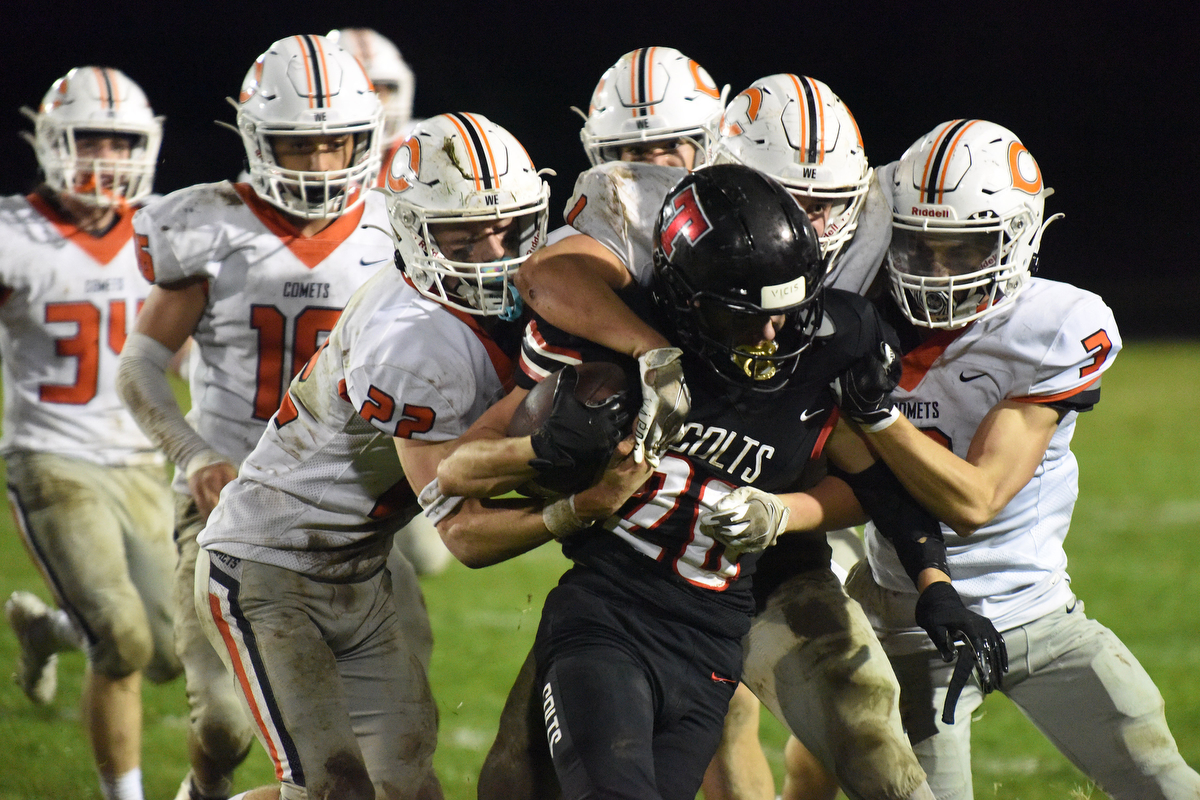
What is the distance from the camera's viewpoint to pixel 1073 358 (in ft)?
8.63

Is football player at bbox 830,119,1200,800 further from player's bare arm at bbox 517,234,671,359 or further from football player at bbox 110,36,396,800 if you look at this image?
football player at bbox 110,36,396,800

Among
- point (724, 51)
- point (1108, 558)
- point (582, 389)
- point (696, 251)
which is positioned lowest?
point (1108, 558)

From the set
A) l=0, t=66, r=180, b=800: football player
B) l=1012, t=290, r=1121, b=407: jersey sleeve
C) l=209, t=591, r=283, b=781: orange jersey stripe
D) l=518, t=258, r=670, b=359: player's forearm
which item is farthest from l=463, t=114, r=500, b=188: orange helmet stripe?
l=0, t=66, r=180, b=800: football player

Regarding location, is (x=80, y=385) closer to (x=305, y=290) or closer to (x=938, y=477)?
(x=305, y=290)

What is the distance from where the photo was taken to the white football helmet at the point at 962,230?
8.75 feet

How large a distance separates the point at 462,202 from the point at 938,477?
1100mm

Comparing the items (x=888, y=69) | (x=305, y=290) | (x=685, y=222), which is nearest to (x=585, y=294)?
(x=685, y=222)

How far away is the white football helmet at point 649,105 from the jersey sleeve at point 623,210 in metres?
1.28

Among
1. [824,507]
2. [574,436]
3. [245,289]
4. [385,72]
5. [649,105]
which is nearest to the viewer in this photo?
[574,436]

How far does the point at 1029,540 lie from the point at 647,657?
3.20ft

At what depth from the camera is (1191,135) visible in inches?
675

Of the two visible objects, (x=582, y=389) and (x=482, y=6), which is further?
(x=482, y=6)

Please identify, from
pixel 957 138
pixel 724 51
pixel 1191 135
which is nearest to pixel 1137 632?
pixel 957 138

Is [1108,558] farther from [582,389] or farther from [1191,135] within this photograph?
[1191,135]
